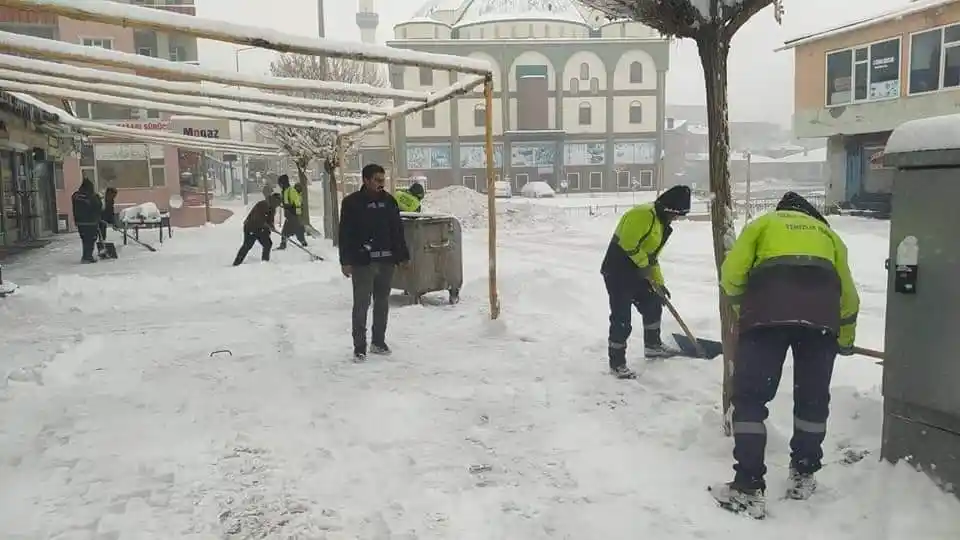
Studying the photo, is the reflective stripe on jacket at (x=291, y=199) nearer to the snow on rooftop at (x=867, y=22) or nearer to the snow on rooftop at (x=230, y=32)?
the snow on rooftop at (x=230, y=32)

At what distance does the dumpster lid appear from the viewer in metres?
3.01

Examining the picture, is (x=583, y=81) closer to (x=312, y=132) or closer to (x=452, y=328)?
(x=312, y=132)

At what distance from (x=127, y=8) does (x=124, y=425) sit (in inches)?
111

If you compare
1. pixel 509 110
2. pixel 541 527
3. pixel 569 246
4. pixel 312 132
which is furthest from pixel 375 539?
pixel 509 110

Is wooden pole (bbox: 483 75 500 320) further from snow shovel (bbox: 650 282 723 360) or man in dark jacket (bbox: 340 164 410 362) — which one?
snow shovel (bbox: 650 282 723 360)

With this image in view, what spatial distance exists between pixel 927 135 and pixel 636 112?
5330 centimetres

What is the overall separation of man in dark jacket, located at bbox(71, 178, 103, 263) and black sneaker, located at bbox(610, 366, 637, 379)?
11.5 meters

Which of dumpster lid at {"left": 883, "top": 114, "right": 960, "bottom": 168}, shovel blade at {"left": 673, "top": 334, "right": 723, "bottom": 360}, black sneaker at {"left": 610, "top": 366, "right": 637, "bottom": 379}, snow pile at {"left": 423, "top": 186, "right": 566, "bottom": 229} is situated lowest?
black sneaker at {"left": 610, "top": 366, "right": 637, "bottom": 379}

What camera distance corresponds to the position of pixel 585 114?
179 ft

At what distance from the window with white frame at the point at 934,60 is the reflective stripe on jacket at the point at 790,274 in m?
20.2

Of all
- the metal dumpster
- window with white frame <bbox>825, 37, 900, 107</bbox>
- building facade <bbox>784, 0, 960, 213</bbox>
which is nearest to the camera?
the metal dumpster

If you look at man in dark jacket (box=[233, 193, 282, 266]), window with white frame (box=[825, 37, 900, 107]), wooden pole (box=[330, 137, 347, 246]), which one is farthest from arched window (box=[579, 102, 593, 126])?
man in dark jacket (box=[233, 193, 282, 266])

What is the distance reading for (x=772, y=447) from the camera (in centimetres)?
401

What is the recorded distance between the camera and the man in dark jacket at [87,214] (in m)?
13.5
